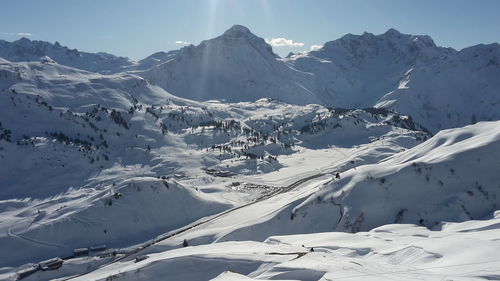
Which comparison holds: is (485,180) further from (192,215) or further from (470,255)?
(192,215)

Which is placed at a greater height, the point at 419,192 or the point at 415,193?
the point at 419,192

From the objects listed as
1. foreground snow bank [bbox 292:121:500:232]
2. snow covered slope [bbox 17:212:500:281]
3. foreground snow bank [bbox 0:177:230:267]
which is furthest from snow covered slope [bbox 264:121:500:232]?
foreground snow bank [bbox 0:177:230:267]

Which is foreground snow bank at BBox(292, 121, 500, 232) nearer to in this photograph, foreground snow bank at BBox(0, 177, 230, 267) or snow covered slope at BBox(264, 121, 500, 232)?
snow covered slope at BBox(264, 121, 500, 232)

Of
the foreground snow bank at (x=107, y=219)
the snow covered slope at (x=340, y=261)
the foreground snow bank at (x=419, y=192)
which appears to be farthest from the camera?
the foreground snow bank at (x=107, y=219)

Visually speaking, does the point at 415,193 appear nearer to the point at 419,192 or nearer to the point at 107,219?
the point at 419,192

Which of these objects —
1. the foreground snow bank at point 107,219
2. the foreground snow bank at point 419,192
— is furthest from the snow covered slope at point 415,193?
the foreground snow bank at point 107,219

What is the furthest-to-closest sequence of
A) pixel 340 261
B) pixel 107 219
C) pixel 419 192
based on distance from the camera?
pixel 107 219
pixel 419 192
pixel 340 261

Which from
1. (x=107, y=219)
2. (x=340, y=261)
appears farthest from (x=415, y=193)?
(x=107, y=219)

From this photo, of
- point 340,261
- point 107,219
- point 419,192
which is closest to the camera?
point 340,261

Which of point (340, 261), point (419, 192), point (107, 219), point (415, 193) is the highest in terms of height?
point (340, 261)

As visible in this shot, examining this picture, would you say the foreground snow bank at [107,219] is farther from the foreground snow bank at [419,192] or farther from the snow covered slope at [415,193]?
the foreground snow bank at [419,192]

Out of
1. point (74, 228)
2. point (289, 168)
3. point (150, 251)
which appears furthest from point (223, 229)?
point (289, 168)

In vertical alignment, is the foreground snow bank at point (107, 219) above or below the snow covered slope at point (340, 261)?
below
